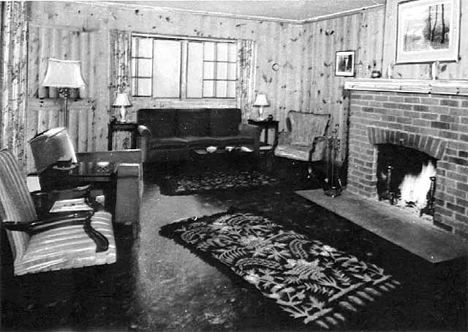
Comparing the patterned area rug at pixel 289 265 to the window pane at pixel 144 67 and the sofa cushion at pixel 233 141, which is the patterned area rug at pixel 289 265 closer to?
the sofa cushion at pixel 233 141

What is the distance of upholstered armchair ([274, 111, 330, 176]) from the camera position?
7.12 metres

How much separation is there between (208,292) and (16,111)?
4.31 m

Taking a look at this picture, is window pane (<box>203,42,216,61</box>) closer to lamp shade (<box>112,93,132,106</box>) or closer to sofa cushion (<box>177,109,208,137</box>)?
sofa cushion (<box>177,109,208,137</box>)

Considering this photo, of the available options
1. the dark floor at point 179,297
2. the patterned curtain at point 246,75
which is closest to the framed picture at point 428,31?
the dark floor at point 179,297

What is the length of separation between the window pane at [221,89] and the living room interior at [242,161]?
0.04 m

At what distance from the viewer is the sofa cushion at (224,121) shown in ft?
26.1

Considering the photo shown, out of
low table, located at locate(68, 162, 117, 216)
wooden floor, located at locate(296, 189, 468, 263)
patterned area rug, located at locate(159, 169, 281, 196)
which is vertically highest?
low table, located at locate(68, 162, 117, 216)

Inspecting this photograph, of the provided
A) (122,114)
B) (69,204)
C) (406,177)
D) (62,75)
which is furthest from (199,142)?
(69,204)

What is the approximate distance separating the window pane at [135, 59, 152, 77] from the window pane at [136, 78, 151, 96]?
9 centimetres

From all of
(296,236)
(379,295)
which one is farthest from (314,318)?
(296,236)

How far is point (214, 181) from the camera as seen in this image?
618 cm

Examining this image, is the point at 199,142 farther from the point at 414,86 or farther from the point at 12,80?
the point at 414,86

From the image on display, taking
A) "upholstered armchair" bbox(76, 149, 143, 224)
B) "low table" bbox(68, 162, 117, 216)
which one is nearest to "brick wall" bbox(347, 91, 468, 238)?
"upholstered armchair" bbox(76, 149, 143, 224)

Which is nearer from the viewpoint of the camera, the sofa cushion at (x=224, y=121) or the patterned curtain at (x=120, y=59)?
the patterned curtain at (x=120, y=59)
